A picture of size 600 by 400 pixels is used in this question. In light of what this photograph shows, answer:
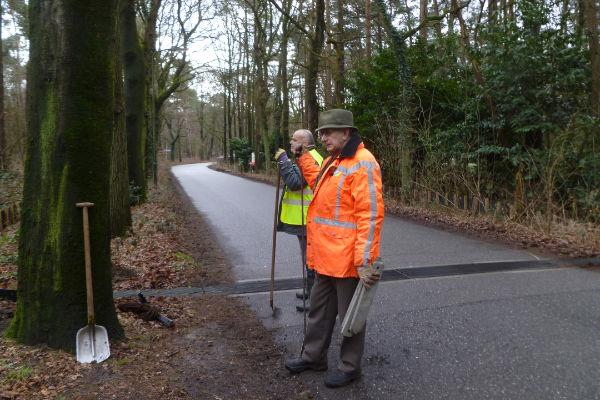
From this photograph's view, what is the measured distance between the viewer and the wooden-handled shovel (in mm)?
4188

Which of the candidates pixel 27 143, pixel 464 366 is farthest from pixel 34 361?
pixel 464 366

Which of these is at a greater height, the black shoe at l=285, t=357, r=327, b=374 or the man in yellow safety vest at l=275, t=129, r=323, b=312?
the man in yellow safety vest at l=275, t=129, r=323, b=312

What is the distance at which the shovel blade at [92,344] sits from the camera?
4160mm

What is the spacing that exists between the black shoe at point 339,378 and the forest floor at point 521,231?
6.00 metres

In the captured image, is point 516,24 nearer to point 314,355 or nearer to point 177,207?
point 177,207

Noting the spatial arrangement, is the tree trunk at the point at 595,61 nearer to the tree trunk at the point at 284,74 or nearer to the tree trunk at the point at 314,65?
the tree trunk at the point at 314,65

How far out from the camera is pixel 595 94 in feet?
42.7

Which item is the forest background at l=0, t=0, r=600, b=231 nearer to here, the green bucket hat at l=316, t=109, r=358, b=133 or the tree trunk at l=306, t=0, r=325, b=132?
the tree trunk at l=306, t=0, r=325, b=132

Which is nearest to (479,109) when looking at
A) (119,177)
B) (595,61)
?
(595,61)

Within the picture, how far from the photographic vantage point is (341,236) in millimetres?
3955

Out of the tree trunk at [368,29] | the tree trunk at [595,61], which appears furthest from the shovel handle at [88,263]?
the tree trunk at [368,29]

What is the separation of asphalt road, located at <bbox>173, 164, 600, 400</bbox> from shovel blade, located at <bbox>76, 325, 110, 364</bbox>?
1601mm

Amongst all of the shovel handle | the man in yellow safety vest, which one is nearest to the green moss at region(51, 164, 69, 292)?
the shovel handle

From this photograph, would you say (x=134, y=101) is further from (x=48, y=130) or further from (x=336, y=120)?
Answer: (x=336, y=120)
